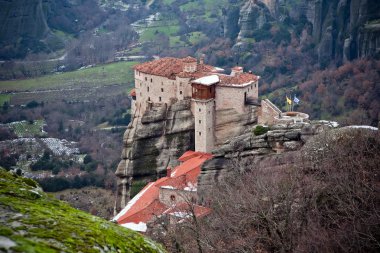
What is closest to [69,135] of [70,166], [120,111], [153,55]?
[120,111]

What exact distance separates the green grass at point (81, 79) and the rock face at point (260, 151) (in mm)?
109621

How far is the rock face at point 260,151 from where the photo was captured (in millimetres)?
42341

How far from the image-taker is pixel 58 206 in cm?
892

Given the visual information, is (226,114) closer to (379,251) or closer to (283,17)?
(379,251)

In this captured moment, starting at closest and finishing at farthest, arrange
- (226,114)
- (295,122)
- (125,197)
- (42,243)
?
(42,243) < (295,122) < (226,114) < (125,197)

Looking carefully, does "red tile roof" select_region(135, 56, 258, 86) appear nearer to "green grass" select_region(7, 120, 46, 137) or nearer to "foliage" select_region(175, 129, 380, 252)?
"foliage" select_region(175, 129, 380, 252)

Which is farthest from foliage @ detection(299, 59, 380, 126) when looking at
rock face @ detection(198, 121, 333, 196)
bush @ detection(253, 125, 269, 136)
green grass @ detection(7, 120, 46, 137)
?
green grass @ detection(7, 120, 46, 137)

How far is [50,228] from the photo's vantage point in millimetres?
7516

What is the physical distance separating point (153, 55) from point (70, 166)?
74537 mm

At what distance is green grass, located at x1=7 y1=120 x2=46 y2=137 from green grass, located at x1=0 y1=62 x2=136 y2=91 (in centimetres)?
2319

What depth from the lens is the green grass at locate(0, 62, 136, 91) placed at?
520 feet

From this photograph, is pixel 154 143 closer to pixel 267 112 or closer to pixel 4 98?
pixel 267 112

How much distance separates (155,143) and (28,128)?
3042 inches

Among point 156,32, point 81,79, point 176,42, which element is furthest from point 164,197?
point 156,32
